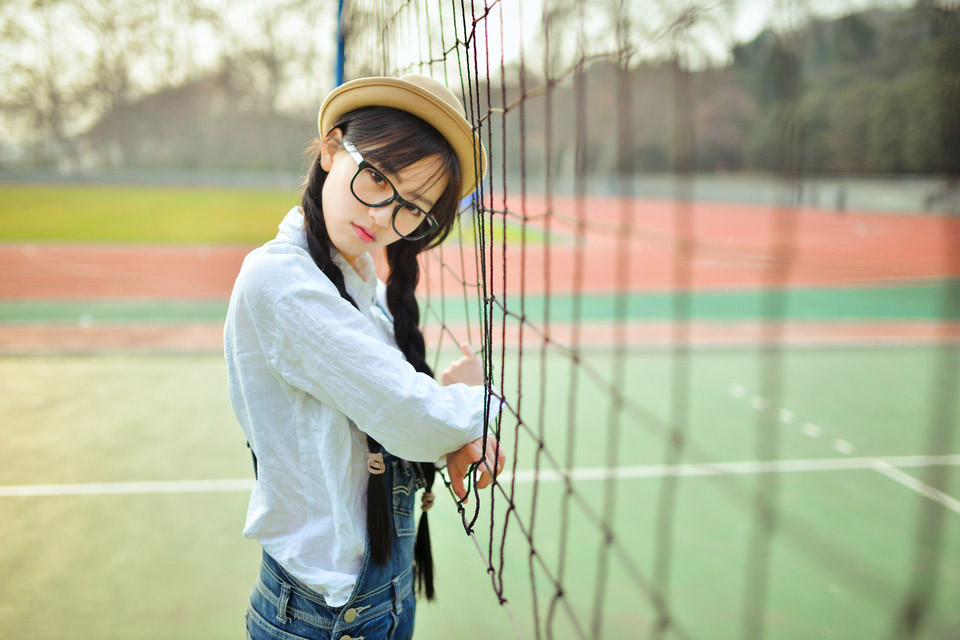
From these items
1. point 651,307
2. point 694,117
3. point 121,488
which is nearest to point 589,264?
point 651,307

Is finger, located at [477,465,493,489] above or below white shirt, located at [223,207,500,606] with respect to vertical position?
below

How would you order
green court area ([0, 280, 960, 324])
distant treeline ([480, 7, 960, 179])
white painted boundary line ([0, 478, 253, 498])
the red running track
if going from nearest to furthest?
distant treeline ([480, 7, 960, 179]), white painted boundary line ([0, 478, 253, 498]), green court area ([0, 280, 960, 324]), the red running track

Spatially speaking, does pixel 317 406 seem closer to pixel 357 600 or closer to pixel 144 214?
pixel 357 600

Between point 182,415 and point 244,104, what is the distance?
23171 mm

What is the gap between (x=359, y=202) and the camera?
0.92 meters

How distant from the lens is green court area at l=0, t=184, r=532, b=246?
40.5 ft

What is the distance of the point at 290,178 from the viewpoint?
2319cm

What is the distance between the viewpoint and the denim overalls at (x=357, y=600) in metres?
0.94

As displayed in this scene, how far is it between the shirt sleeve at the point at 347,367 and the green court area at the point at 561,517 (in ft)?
0.77

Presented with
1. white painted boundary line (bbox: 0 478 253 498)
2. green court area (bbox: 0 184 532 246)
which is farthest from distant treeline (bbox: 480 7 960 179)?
green court area (bbox: 0 184 532 246)

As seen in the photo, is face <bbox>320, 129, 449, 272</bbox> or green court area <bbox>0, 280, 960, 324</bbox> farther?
green court area <bbox>0, 280, 960, 324</bbox>

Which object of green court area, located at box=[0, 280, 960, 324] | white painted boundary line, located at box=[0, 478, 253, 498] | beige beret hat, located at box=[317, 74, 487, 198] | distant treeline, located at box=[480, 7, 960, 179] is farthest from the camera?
green court area, located at box=[0, 280, 960, 324]

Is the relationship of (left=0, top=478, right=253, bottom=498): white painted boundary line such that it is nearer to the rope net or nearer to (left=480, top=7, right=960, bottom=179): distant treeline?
the rope net

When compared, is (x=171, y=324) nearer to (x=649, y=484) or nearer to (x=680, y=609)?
(x=649, y=484)
